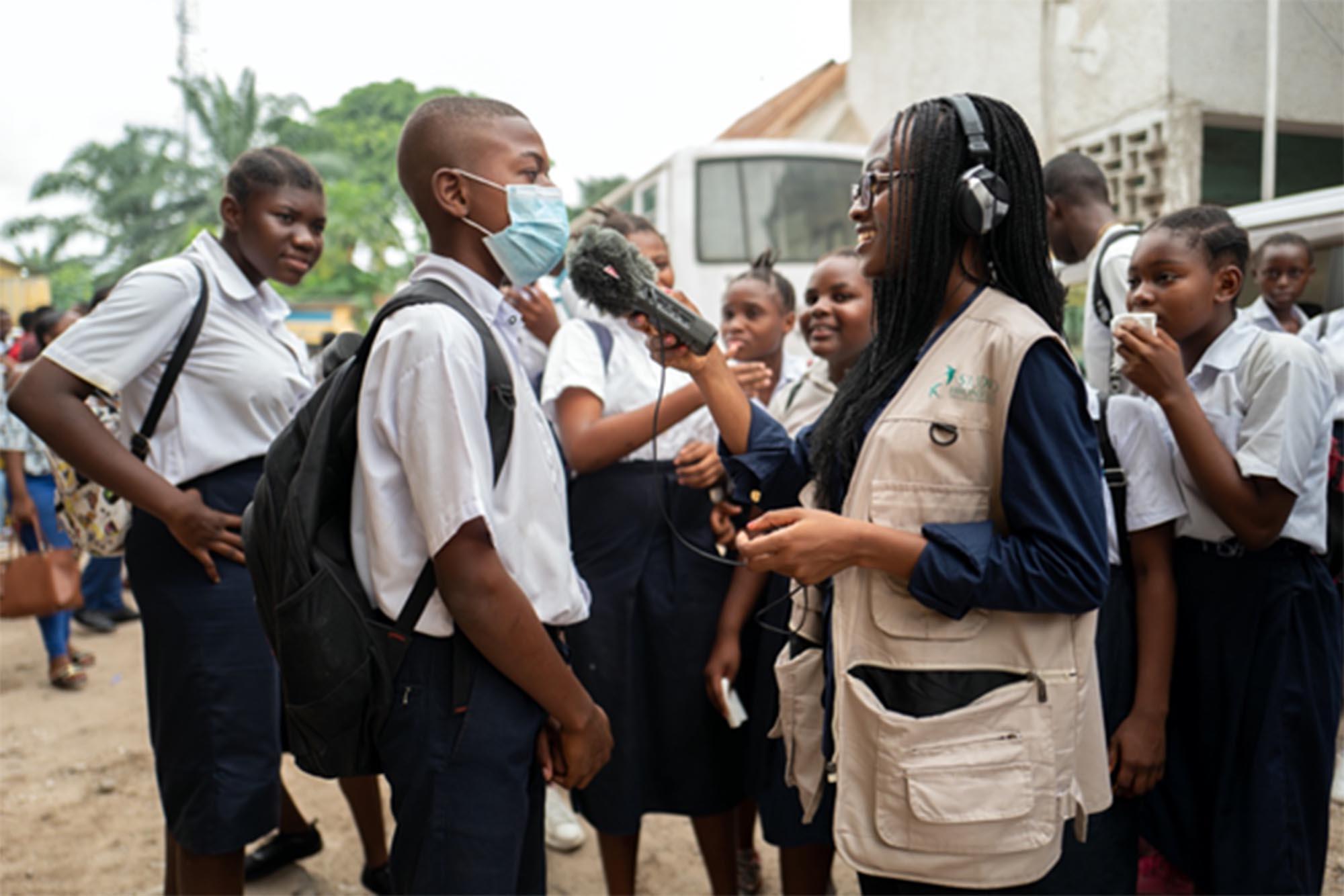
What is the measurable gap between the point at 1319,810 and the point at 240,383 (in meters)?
2.74

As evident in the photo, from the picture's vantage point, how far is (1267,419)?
205cm

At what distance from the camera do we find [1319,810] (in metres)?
2.10

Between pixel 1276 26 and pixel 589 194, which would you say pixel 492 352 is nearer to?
pixel 1276 26

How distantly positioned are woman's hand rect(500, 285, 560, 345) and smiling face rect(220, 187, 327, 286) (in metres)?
0.92

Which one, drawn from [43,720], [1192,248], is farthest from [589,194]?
[1192,248]

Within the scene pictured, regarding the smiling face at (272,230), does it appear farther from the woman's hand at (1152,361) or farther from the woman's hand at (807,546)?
the woman's hand at (1152,361)

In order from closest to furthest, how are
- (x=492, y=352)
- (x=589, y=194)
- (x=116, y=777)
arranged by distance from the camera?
(x=492, y=352), (x=116, y=777), (x=589, y=194)

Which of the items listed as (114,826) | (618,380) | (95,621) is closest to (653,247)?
(618,380)

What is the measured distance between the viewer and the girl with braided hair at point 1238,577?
203 cm

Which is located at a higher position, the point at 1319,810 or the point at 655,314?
the point at 655,314

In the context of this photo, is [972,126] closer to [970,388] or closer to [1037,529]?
[970,388]

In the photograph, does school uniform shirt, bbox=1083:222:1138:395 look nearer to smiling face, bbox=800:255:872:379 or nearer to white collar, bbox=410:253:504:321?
smiling face, bbox=800:255:872:379

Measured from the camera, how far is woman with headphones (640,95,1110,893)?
1.44 meters

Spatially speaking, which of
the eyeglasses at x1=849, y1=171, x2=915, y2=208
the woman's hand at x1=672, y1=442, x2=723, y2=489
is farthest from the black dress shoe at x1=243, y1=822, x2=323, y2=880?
the eyeglasses at x1=849, y1=171, x2=915, y2=208
